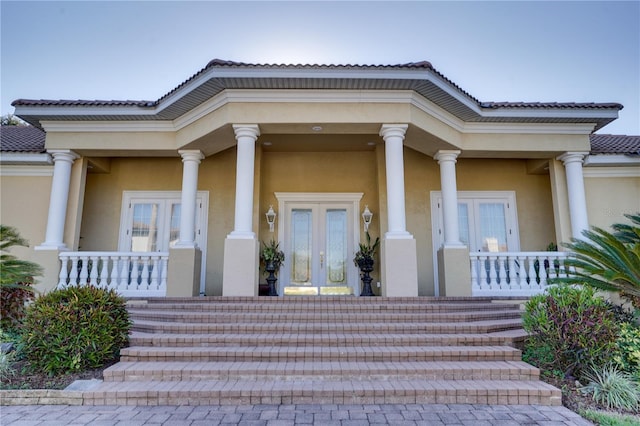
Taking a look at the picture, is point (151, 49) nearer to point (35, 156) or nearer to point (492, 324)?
point (35, 156)

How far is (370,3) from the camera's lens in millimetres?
9641

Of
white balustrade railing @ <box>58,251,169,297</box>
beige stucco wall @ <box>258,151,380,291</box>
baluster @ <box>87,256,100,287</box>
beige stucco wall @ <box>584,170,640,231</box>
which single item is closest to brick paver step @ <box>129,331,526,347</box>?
white balustrade railing @ <box>58,251,169,297</box>

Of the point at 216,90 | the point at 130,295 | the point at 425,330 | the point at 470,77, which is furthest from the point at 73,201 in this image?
the point at 470,77

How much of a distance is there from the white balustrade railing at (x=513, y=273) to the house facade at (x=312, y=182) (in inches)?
1.4

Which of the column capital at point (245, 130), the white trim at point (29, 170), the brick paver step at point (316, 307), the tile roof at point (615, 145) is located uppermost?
the tile roof at point (615, 145)

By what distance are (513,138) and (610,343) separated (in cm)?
532

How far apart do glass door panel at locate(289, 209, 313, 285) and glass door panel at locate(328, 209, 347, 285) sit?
448 millimetres

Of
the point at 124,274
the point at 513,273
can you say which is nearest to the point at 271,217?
the point at 124,274

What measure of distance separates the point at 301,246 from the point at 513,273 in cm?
495

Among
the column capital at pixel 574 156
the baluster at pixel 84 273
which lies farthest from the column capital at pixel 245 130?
the column capital at pixel 574 156

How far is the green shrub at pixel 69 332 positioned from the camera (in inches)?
167

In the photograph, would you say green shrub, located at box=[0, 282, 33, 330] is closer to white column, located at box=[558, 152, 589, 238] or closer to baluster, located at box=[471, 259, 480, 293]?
baluster, located at box=[471, 259, 480, 293]

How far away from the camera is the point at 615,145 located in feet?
28.6

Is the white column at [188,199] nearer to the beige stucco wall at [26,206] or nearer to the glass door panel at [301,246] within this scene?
the glass door panel at [301,246]
